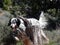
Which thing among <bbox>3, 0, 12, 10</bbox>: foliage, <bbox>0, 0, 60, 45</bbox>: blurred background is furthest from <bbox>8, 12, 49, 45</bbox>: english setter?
<bbox>3, 0, 12, 10</bbox>: foliage

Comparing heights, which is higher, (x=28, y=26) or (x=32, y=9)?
(x=28, y=26)

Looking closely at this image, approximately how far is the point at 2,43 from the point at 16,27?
3.85 ft

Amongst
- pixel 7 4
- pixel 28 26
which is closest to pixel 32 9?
pixel 7 4

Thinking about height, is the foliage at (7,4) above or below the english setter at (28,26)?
below

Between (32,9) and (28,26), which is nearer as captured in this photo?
(28,26)

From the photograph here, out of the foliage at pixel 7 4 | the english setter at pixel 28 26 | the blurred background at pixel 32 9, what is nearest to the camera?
the english setter at pixel 28 26

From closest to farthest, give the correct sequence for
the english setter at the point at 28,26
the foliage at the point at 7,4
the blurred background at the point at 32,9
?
1. the english setter at the point at 28,26
2. the blurred background at the point at 32,9
3. the foliage at the point at 7,4

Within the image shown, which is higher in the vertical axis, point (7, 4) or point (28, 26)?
point (28, 26)

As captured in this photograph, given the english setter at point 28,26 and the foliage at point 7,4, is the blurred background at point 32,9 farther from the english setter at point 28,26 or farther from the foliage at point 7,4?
the english setter at point 28,26

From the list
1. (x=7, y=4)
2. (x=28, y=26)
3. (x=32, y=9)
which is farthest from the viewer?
(x=7, y=4)

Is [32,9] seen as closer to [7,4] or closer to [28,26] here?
[7,4]

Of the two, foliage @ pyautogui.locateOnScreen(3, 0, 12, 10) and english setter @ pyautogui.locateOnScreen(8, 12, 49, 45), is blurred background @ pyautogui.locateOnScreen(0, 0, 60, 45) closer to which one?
foliage @ pyautogui.locateOnScreen(3, 0, 12, 10)

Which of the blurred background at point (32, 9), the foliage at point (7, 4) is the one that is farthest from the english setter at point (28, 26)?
the foliage at point (7, 4)

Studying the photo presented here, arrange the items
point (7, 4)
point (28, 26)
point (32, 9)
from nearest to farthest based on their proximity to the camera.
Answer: point (28, 26) < point (32, 9) < point (7, 4)
